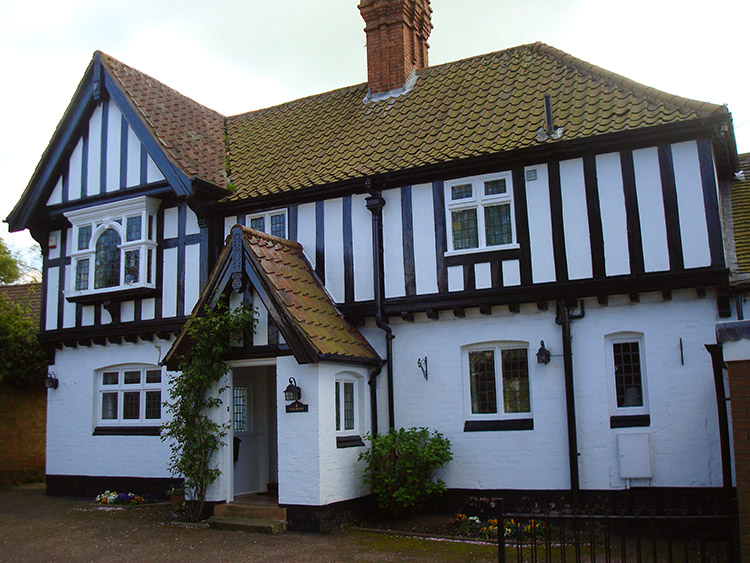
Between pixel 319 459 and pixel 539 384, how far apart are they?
400 centimetres

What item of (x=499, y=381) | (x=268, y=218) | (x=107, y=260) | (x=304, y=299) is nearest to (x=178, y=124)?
(x=107, y=260)

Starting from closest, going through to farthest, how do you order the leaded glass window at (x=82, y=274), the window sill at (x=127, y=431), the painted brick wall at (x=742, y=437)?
the painted brick wall at (x=742, y=437) < the window sill at (x=127, y=431) < the leaded glass window at (x=82, y=274)

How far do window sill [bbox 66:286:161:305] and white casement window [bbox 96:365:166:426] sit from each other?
164 cm

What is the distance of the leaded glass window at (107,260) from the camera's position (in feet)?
53.7

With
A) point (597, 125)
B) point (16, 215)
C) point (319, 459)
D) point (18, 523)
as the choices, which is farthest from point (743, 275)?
point (16, 215)

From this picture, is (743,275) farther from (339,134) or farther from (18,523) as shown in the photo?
(18,523)

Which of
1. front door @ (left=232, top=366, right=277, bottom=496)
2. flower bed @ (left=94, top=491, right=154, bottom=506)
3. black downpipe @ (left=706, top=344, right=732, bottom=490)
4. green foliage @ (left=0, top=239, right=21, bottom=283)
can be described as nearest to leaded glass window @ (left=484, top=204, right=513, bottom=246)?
black downpipe @ (left=706, top=344, right=732, bottom=490)

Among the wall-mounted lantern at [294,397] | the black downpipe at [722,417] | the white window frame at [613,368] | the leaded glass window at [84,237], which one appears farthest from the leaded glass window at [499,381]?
the leaded glass window at [84,237]

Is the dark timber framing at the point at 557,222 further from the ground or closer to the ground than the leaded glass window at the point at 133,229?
closer to the ground

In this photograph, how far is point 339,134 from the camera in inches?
655

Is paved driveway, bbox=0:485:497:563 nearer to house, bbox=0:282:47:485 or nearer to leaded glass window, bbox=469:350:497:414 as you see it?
leaded glass window, bbox=469:350:497:414

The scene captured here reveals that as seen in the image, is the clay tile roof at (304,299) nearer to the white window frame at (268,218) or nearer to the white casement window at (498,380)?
the white window frame at (268,218)

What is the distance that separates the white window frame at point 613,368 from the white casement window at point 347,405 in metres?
4.47

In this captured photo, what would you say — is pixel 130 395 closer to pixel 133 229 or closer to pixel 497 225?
pixel 133 229
